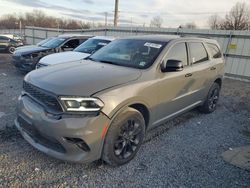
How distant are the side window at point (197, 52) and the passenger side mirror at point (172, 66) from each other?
3.31 feet

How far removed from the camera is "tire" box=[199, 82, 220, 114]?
17.2ft

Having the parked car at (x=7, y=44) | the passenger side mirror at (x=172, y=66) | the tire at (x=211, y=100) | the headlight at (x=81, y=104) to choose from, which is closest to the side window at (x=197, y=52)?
the tire at (x=211, y=100)

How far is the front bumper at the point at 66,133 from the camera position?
2.53 meters

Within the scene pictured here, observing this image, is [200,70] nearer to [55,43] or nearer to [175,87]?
[175,87]

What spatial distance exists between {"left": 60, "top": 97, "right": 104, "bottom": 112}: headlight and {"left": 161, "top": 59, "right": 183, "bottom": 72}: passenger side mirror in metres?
1.41

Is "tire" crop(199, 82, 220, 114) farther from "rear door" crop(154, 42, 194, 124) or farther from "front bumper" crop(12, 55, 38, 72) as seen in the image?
"front bumper" crop(12, 55, 38, 72)

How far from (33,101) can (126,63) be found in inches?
60.9

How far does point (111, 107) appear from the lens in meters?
2.70

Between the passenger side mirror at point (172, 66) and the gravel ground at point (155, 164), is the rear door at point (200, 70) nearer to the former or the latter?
the gravel ground at point (155, 164)

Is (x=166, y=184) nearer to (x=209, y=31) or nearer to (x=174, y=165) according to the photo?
(x=174, y=165)

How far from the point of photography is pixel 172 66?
3.48 meters

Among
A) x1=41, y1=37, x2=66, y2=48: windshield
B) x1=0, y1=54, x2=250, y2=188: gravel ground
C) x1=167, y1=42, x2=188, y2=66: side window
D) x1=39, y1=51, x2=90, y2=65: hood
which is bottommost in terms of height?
x1=0, y1=54, x2=250, y2=188: gravel ground

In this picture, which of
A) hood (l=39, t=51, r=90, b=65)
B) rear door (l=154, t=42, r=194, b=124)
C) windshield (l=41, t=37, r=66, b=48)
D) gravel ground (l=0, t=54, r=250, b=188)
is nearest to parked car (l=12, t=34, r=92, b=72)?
windshield (l=41, t=37, r=66, b=48)

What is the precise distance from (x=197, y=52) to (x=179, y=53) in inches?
31.2
